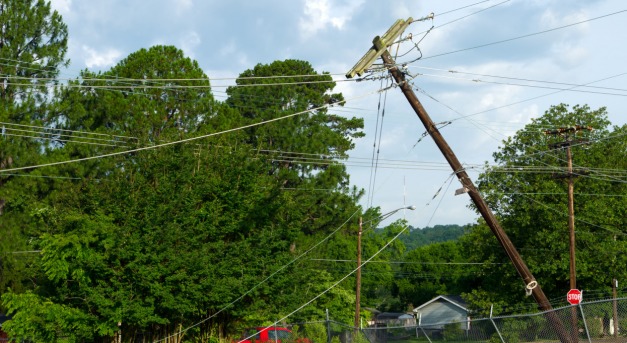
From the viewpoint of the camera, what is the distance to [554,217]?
4797 cm

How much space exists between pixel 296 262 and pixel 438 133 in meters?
9.07

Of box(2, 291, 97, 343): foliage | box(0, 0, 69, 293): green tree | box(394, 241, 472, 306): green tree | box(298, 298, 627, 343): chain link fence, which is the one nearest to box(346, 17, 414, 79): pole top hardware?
box(298, 298, 627, 343): chain link fence

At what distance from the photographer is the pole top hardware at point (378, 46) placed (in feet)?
68.6

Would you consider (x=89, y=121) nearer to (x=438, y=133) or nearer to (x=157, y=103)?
(x=157, y=103)

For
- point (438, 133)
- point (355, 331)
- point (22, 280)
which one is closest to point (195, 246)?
point (355, 331)

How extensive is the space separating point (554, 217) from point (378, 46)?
30.4 m

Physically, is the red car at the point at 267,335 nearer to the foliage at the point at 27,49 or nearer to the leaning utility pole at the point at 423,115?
the leaning utility pole at the point at 423,115

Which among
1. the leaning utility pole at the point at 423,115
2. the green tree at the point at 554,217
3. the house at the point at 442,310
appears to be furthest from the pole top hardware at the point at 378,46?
the house at the point at 442,310

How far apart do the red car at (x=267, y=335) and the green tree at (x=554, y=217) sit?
74.7 ft

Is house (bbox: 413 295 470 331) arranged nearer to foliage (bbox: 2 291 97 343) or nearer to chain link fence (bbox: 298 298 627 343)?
chain link fence (bbox: 298 298 627 343)

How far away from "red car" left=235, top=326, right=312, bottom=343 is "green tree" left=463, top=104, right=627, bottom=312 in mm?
22760

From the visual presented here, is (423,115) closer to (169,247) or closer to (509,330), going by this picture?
(509,330)

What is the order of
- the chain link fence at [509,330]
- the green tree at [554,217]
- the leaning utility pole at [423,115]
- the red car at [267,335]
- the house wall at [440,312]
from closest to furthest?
the chain link fence at [509,330], the leaning utility pole at [423,115], the red car at [267,335], the green tree at [554,217], the house wall at [440,312]

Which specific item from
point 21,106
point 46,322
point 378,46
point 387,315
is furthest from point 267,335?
point 387,315
